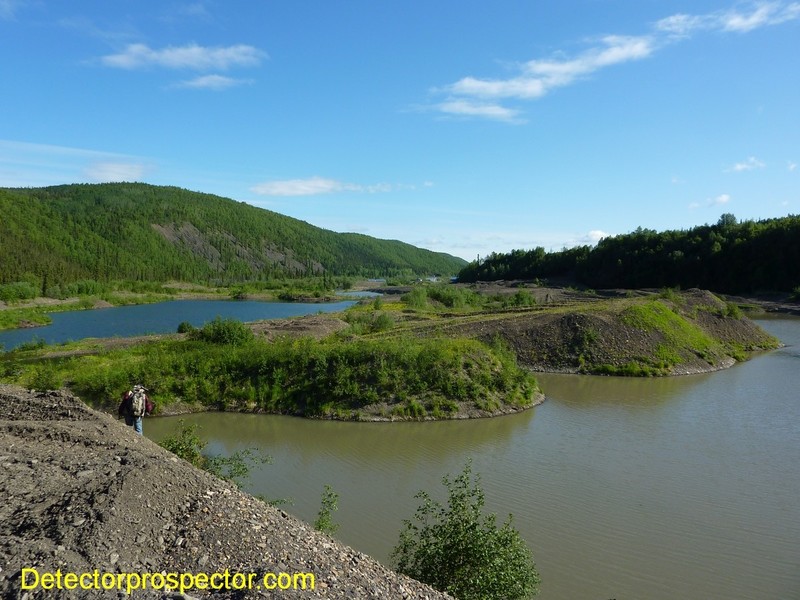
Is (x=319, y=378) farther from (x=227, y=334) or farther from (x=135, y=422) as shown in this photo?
(x=135, y=422)

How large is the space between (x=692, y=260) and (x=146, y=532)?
112831 millimetres

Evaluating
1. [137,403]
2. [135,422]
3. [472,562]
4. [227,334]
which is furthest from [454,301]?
[472,562]

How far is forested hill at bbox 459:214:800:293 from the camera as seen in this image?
92938 millimetres

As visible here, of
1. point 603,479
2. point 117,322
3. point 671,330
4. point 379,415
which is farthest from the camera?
point 117,322

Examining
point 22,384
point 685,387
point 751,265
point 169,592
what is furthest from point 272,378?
point 751,265

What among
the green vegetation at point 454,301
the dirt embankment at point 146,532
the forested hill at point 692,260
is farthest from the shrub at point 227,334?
the forested hill at point 692,260

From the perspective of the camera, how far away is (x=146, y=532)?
26.9 feet

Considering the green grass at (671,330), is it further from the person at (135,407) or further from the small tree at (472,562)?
the person at (135,407)

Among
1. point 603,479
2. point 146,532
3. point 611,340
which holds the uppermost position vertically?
point 611,340

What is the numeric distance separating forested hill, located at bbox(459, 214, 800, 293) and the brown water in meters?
74.0

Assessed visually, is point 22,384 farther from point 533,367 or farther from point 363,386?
point 533,367

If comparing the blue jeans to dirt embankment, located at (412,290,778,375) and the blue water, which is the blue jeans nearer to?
dirt embankment, located at (412,290,778,375)

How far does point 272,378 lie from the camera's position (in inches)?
1066

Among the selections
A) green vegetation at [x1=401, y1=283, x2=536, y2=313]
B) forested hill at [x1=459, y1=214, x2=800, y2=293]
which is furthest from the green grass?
forested hill at [x1=459, y1=214, x2=800, y2=293]
